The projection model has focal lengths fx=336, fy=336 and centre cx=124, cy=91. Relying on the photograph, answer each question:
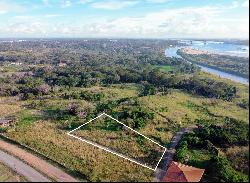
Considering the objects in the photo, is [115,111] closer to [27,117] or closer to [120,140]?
[120,140]

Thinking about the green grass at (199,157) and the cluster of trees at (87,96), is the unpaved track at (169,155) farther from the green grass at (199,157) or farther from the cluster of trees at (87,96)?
the cluster of trees at (87,96)

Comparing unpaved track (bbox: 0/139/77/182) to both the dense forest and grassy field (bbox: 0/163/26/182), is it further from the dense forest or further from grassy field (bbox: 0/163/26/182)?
grassy field (bbox: 0/163/26/182)

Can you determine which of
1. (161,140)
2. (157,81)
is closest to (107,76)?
(157,81)

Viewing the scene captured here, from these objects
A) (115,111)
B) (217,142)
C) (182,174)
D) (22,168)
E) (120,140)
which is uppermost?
(182,174)

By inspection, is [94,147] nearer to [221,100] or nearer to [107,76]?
[221,100]

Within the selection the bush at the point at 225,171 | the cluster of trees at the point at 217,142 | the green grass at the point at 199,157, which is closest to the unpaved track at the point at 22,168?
the cluster of trees at the point at 217,142

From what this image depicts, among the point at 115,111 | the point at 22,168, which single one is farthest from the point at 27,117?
the point at 22,168

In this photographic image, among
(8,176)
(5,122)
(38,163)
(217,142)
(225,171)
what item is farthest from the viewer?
(5,122)
